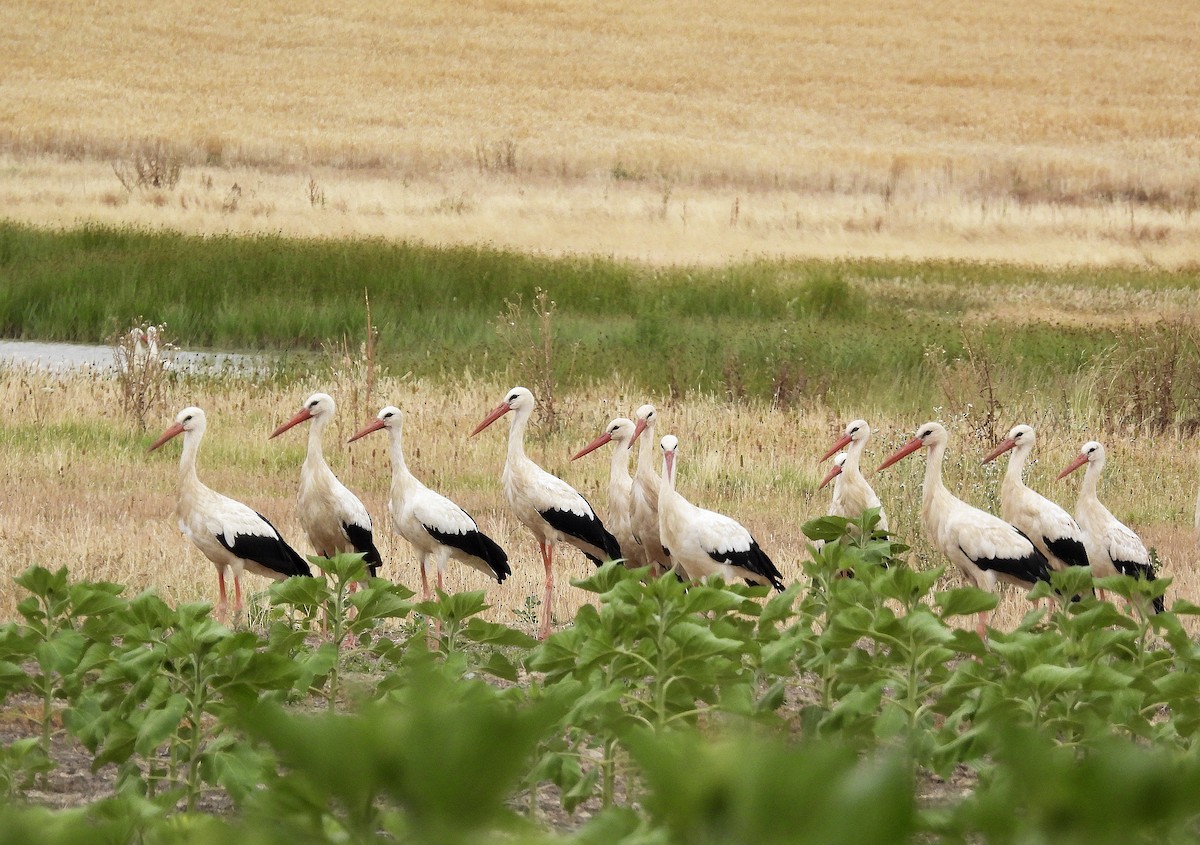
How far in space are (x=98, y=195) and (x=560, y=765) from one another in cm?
2536

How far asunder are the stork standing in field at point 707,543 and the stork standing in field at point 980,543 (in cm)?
92

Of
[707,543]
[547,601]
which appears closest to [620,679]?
[707,543]

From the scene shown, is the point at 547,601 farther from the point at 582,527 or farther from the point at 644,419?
the point at 644,419

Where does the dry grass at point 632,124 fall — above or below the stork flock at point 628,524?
below

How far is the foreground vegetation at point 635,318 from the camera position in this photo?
14.4 metres

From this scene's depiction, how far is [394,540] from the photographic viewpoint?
9.34 m

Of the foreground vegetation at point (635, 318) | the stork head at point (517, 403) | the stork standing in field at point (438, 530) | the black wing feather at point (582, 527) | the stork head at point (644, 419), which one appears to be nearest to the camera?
the stork standing in field at point (438, 530)

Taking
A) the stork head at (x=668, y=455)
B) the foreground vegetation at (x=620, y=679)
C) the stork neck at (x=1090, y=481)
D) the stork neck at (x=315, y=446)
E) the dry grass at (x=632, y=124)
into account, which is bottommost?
the dry grass at (x=632, y=124)

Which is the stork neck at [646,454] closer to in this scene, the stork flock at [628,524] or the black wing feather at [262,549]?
the stork flock at [628,524]

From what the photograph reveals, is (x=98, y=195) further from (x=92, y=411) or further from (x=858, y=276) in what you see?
(x=92, y=411)

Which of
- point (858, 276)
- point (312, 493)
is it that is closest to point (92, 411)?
point (312, 493)

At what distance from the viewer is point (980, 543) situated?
7.36m

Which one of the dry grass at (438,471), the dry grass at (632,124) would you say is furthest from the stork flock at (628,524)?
the dry grass at (632,124)

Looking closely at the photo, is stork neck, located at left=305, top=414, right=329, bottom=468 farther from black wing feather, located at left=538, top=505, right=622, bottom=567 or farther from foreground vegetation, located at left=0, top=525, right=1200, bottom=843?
foreground vegetation, located at left=0, top=525, right=1200, bottom=843
